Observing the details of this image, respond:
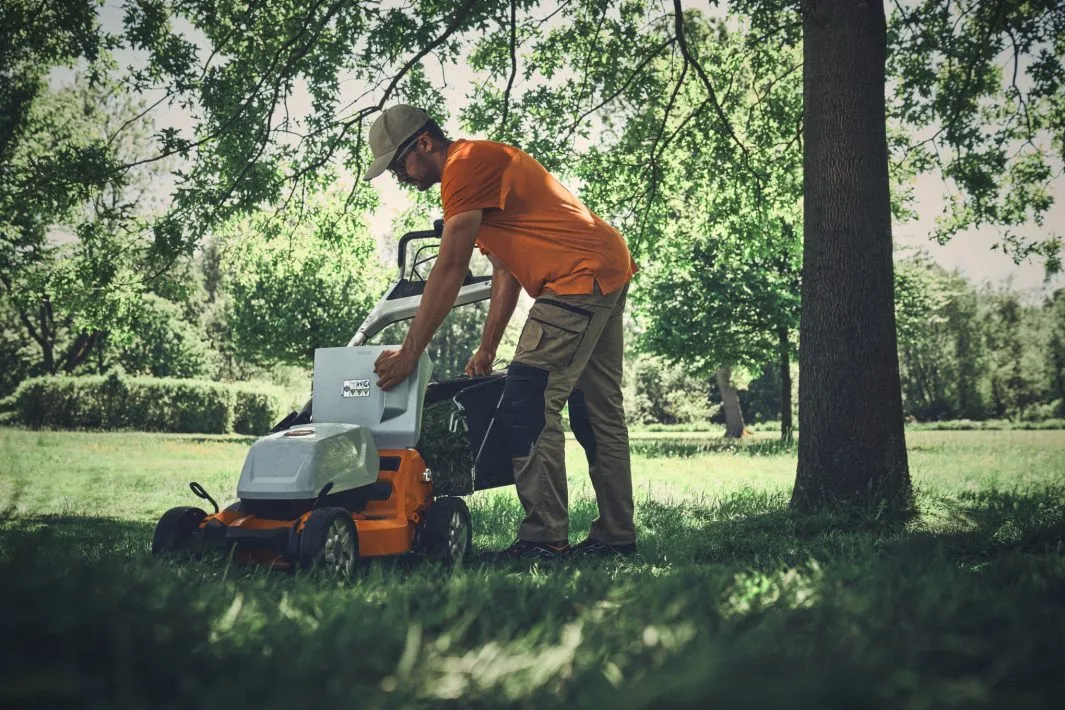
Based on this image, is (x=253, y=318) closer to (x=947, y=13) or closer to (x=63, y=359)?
(x=63, y=359)

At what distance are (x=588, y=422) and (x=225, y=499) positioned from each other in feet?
17.1

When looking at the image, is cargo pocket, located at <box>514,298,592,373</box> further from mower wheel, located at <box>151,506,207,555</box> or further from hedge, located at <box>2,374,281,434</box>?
hedge, located at <box>2,374,281,434</box>

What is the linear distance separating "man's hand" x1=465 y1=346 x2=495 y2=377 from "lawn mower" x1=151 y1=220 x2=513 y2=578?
0.23 m

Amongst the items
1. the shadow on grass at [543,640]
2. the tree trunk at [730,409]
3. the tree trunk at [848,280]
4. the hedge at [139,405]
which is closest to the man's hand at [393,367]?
the shadow on grass at [543,640]

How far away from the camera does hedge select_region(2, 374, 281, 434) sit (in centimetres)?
2564

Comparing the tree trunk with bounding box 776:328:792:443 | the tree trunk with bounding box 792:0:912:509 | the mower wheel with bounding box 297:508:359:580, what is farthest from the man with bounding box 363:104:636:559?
the tree trunk with bounding box 776:328:792:443

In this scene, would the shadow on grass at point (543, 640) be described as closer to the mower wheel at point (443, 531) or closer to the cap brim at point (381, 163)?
the mower wheel at point (443, 531)

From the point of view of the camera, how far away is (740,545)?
4488mm

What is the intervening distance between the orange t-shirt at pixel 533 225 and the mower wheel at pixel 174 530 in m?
1.90

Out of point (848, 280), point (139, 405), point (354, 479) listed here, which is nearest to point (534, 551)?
point (354, 479)

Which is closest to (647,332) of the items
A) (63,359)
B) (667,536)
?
(667,536)

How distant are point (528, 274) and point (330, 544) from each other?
1.64 metres

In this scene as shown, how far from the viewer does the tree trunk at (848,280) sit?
5.58 m

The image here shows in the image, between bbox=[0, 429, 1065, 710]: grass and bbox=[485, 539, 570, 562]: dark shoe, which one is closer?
bbox=[0, 429, 1065, 710]: grass
